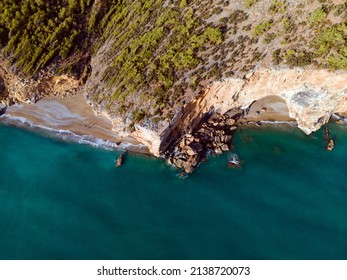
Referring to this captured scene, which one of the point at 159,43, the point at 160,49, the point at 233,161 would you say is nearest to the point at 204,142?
the point at 233,161

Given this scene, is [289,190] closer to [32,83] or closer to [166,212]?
[166,212]

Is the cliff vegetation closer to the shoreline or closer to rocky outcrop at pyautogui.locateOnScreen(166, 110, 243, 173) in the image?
the shoreline

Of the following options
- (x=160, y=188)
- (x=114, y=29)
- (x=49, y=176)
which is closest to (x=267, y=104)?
(x=160, y=188)

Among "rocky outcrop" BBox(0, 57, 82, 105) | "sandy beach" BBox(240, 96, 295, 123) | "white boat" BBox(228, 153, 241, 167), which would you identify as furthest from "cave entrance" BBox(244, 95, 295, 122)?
"rocky outcrop" BBox(0, 57, 82, 105)

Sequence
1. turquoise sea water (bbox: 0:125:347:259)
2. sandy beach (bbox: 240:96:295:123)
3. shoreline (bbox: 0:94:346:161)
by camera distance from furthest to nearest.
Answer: sandy beach (bbox: 240:96:295:123), shoreline (bbox: 0:94:346:161), turquoise sea water (bbox: 0:125:347:259)

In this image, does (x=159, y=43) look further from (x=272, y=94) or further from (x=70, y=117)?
(x=272, y=94)

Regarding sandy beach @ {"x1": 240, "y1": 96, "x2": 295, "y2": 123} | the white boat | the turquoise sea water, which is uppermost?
sandy beach @ {"x1": 240, "y1": 96, "x2": 295, "y2": 123}
